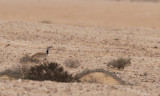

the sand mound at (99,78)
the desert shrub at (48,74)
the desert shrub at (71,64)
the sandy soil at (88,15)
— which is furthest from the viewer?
the sandy soil at (88,15)

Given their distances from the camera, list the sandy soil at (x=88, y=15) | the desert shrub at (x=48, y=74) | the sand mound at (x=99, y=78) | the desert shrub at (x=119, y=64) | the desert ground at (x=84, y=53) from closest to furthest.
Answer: the desert ground at (x=84, y=53), the desert shrub at (x=48, y=74), the sand mound at (x=99, y=78), the desert shrub at (x=119, y=64), the sandy soil at (x=88, y=15)

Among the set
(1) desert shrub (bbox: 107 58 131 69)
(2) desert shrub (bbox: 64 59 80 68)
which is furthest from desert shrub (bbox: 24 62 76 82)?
(1) desert shrub (bbox: 107 58 131 69)

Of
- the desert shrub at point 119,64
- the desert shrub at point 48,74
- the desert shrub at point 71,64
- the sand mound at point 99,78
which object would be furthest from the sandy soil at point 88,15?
the desert shrub at point 48,74

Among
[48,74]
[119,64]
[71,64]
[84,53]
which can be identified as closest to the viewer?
[48,74]

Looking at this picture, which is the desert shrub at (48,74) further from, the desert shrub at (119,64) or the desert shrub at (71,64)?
the desert shrub at (119,64)

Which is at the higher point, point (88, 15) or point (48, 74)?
point (48, 74)

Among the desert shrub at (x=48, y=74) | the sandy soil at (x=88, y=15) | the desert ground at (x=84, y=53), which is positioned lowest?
the sandy soil at (x=88, y=15)

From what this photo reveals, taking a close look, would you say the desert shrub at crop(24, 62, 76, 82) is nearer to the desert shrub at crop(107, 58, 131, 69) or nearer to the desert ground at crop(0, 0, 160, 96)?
the desert ground at crop(0, 0, 160, 96)

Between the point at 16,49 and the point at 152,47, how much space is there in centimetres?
748

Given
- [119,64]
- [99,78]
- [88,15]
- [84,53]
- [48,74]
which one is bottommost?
[88,15]

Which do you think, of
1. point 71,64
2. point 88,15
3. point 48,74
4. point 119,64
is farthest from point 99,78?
point 88,15

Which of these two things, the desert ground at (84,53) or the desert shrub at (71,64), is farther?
the desert shrub at (71,64)

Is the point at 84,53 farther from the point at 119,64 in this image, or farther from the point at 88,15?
the point at 88,15

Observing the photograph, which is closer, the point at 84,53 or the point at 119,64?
the point at 119,64
